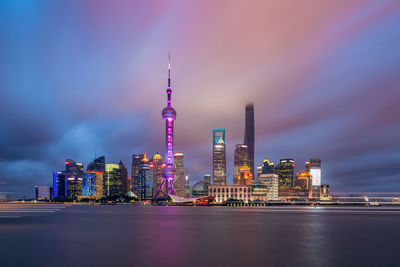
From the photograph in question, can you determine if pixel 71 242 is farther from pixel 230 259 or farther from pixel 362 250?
pixel 362 250

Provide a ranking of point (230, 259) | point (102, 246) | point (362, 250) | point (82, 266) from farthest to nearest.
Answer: point (102, 246) < point (362, 250) < point (230, 259) < point (82, 266)

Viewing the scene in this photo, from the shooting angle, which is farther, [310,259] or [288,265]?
[310,259]

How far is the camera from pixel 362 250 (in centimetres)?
3875

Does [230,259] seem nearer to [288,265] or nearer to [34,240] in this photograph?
[288,265]

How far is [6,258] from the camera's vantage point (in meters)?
33.3

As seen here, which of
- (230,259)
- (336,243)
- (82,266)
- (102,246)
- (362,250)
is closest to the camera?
(82,266)

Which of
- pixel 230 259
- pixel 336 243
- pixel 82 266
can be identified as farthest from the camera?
pixel 336 243

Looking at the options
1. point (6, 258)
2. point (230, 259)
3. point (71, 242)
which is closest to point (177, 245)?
point (230, 259)

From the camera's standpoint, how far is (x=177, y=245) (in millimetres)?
42719

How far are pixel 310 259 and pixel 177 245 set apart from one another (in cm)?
1735

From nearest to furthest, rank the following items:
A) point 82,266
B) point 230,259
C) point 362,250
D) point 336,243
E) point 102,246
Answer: point 82,266 < point 230,259 < point 362,250 < point 102,246 < point 336,243

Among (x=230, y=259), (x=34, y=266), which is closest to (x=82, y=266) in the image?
(x=34, y=266)

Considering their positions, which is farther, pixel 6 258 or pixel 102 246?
pixel 102 246

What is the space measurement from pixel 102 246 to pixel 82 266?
12.4 m
